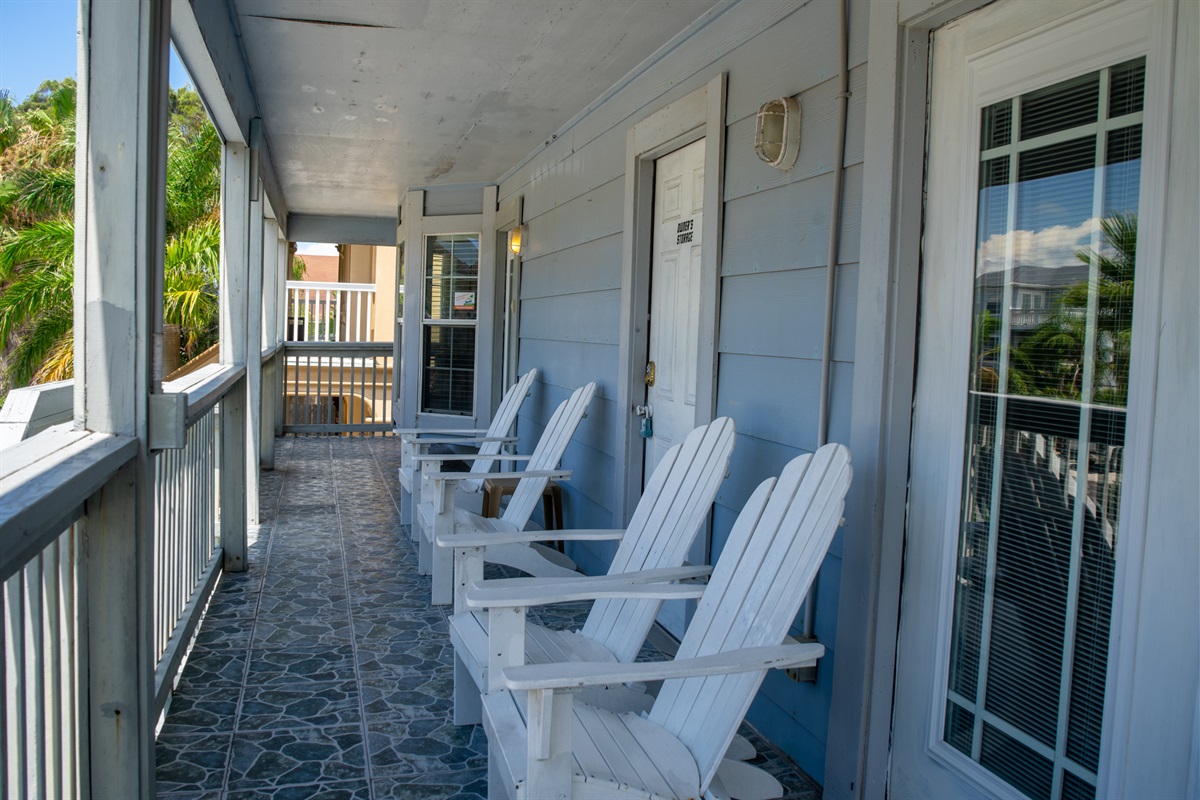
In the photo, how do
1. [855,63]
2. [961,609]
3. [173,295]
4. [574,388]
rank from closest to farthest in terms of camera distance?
[961,609]
[855,63]
[574,388]
[173,295]

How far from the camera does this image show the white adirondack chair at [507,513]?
3693mm

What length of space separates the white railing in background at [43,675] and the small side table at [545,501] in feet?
10.0

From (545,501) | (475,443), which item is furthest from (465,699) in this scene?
(475,443)

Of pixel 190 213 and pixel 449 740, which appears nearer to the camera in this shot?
pixel 449 740

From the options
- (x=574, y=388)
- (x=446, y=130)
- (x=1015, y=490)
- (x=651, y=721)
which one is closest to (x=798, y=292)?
(x=1015, y=490)

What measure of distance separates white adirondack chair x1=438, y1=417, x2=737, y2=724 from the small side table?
1835 mm

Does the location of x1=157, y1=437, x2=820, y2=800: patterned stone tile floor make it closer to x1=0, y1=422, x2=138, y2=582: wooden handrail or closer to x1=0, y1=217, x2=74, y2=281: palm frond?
x1=0, y1=422, x2=138, y2=582: wooden handrail

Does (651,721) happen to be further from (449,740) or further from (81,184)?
(81,184)

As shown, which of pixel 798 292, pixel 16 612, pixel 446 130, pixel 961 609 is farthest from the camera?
pixel 446 130

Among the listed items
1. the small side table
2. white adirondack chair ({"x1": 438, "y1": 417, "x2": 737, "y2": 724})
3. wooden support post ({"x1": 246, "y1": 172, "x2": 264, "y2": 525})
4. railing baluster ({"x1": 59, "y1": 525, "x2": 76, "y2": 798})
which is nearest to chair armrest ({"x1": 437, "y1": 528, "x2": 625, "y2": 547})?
white adirondack chair ({"x1": 438, "y1": 417, "x2": 737, "y2": 724})

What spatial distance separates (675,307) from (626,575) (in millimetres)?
1554

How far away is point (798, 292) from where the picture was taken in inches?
106

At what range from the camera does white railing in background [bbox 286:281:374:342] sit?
12.4 meters

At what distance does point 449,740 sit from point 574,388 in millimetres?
2609
